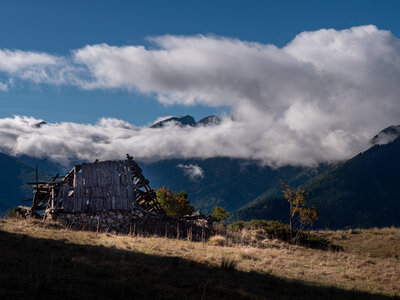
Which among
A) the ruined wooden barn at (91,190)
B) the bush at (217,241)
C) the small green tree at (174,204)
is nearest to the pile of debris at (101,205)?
the ruined wooden barn at (91,190)

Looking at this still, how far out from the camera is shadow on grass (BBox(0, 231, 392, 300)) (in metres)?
9.13

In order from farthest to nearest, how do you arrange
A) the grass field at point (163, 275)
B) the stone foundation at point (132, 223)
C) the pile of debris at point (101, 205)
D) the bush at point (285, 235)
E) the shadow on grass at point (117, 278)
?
the bush at point (285, 235) < the pile of debris at point (101, 205) < the stone foundation at point (132, 223) < the grass field at point (163, 275) < the shadow on grass at point (117, 278)

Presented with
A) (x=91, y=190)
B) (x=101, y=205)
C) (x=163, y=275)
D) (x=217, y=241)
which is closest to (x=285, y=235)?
(x=217, y=241)

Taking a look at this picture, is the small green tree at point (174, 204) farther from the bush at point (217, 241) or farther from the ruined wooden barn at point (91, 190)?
the bush at point (217, 241)

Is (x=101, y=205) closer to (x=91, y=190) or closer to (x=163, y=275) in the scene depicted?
(x=91, y=190)

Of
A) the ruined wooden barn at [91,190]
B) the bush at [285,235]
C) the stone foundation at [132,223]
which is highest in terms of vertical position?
the ruined wooden barn at [91,190]

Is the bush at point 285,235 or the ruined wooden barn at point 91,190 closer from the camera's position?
the ruined wooden barn at point 91,190

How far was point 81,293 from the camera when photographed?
892 cm

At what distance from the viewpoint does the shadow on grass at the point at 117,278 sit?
9133mm

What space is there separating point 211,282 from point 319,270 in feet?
28.9

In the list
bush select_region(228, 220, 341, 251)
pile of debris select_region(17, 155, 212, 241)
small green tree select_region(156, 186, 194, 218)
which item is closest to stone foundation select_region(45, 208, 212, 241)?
pile of debris select_region(17, 155, 212, 241)

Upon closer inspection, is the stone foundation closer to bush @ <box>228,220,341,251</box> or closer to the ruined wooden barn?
the ruined wooden barn

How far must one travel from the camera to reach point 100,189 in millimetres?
33969

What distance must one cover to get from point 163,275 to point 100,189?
76.0 feet
